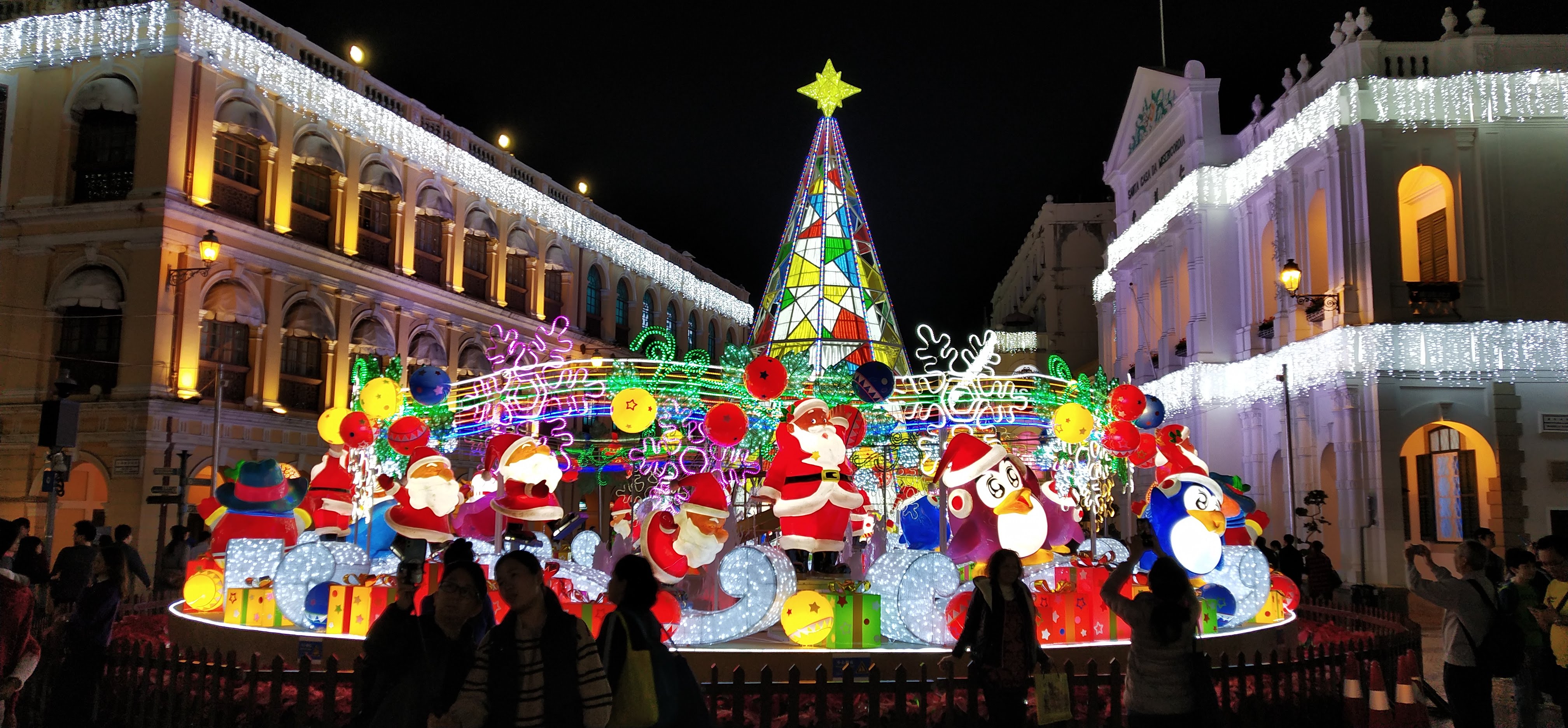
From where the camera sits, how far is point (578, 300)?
128 ft

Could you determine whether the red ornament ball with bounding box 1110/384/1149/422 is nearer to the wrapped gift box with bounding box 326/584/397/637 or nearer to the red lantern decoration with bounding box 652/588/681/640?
the red lantern decoration with bounding box 652/588/681/640

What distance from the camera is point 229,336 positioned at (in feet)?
81.0

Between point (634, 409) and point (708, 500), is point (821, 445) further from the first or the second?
point (634, 409)

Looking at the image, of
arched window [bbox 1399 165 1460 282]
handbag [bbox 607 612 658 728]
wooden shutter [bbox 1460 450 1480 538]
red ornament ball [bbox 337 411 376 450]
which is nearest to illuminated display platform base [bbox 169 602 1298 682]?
red ornament ball [bbox 337 411 376 450]

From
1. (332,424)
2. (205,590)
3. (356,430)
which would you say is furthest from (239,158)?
(205,590)

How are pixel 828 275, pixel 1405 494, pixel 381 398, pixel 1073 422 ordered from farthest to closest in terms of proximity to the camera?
pixel 828 275 → pixel 1405 494 → pixel 381 398 → pixel 1073 422

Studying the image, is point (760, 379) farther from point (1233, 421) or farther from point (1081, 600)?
point (1233, 421)

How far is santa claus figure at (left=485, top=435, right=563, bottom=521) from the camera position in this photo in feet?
42.7

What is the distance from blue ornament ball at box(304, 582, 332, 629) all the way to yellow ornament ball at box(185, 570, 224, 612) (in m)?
1.94

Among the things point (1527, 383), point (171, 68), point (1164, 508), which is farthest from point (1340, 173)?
point (171, 68)

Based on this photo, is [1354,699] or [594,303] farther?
[594,303]

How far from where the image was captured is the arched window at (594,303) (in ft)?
132

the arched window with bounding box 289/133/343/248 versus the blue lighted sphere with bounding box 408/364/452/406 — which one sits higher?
the arched window with bounding box 289/133/343/248

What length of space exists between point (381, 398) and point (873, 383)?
6270 mm
